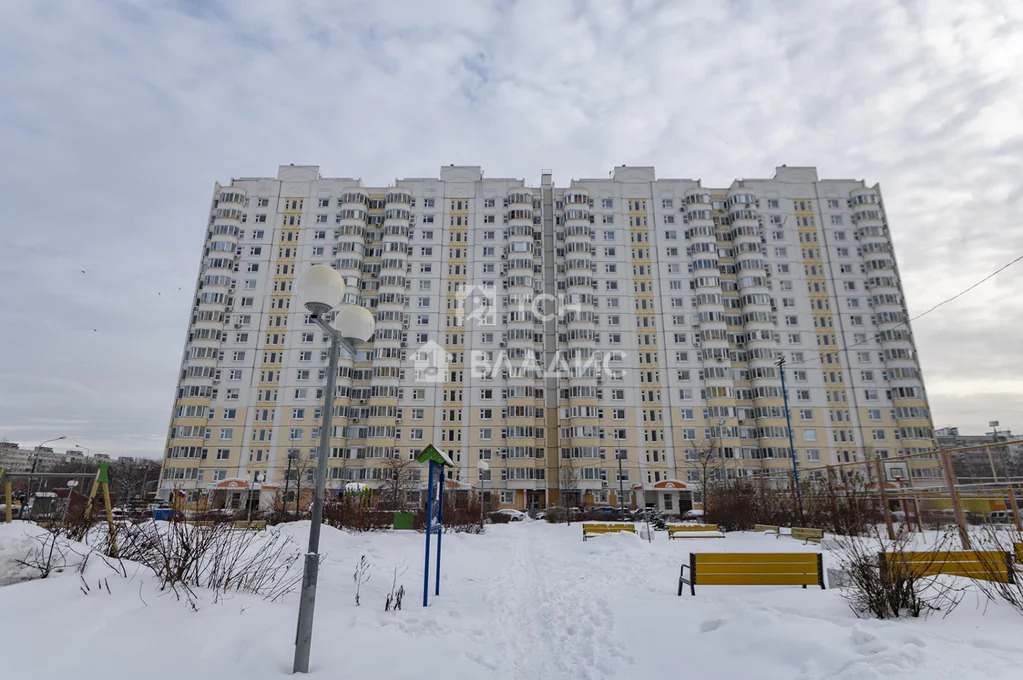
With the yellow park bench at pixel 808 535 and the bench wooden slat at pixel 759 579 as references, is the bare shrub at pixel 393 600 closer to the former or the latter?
the bench wooden slat at pixel 759 579

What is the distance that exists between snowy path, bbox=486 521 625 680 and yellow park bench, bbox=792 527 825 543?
26.7ft

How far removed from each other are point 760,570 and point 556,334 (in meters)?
55.8

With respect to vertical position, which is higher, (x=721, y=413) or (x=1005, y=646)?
(x=721, y=413)

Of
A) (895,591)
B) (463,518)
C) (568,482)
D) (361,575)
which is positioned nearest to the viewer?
(895,591)

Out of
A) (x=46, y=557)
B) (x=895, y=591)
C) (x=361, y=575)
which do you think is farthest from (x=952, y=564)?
(x=46, y=557)

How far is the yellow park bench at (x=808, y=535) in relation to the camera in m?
16.2

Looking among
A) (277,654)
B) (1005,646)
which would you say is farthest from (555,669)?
(1005,646)

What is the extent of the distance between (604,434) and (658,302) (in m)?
18.9

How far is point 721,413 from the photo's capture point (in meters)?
58.5

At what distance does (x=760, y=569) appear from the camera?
9109mm

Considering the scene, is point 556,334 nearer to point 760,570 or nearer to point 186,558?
point 760,570

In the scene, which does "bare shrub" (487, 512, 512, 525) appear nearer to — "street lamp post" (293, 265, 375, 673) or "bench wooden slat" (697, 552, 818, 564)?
"bench wooden slat" (697, 552, 818, 564)

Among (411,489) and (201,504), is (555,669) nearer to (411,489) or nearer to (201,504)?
(201,504)

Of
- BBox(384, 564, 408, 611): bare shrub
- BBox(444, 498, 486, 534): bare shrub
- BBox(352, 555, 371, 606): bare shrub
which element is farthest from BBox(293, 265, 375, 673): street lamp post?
BBox(444, 498, 486, 534): bare shrub
